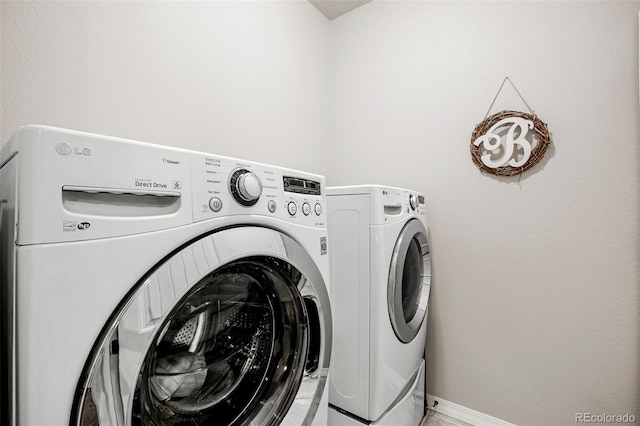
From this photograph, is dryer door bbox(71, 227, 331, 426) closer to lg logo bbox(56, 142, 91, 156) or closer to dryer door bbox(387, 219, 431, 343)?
lg logo bbox(56, 142, 91, 156)

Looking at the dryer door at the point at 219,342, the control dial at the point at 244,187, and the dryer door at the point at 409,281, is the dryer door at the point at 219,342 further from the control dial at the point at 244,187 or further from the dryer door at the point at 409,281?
the dryer door at the point at 409,281

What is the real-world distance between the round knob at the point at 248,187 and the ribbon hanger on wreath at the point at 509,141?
1295 millimetres

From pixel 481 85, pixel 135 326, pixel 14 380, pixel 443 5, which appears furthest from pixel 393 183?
pixel 14 380

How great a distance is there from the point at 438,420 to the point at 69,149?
1.88 meters

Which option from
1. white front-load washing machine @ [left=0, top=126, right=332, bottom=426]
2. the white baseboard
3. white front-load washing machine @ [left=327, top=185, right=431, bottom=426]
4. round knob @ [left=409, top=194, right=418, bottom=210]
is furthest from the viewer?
the white baseboard

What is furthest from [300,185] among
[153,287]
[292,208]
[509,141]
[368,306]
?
[509,141]

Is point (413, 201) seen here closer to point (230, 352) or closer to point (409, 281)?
point (409, 281)

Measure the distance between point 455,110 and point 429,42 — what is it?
0.44 meters

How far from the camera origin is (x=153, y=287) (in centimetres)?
47

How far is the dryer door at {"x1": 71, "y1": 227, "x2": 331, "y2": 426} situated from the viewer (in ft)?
1.45

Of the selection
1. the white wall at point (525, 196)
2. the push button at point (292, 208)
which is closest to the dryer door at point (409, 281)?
the white wall at point (525, 196)

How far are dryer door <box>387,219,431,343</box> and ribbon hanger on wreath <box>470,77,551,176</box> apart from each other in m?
0.48

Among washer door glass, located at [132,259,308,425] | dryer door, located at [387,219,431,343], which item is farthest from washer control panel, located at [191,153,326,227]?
dryer door, located at [387,219,431,343]

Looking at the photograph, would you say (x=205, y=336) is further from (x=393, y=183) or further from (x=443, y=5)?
(x=443, y=5)
